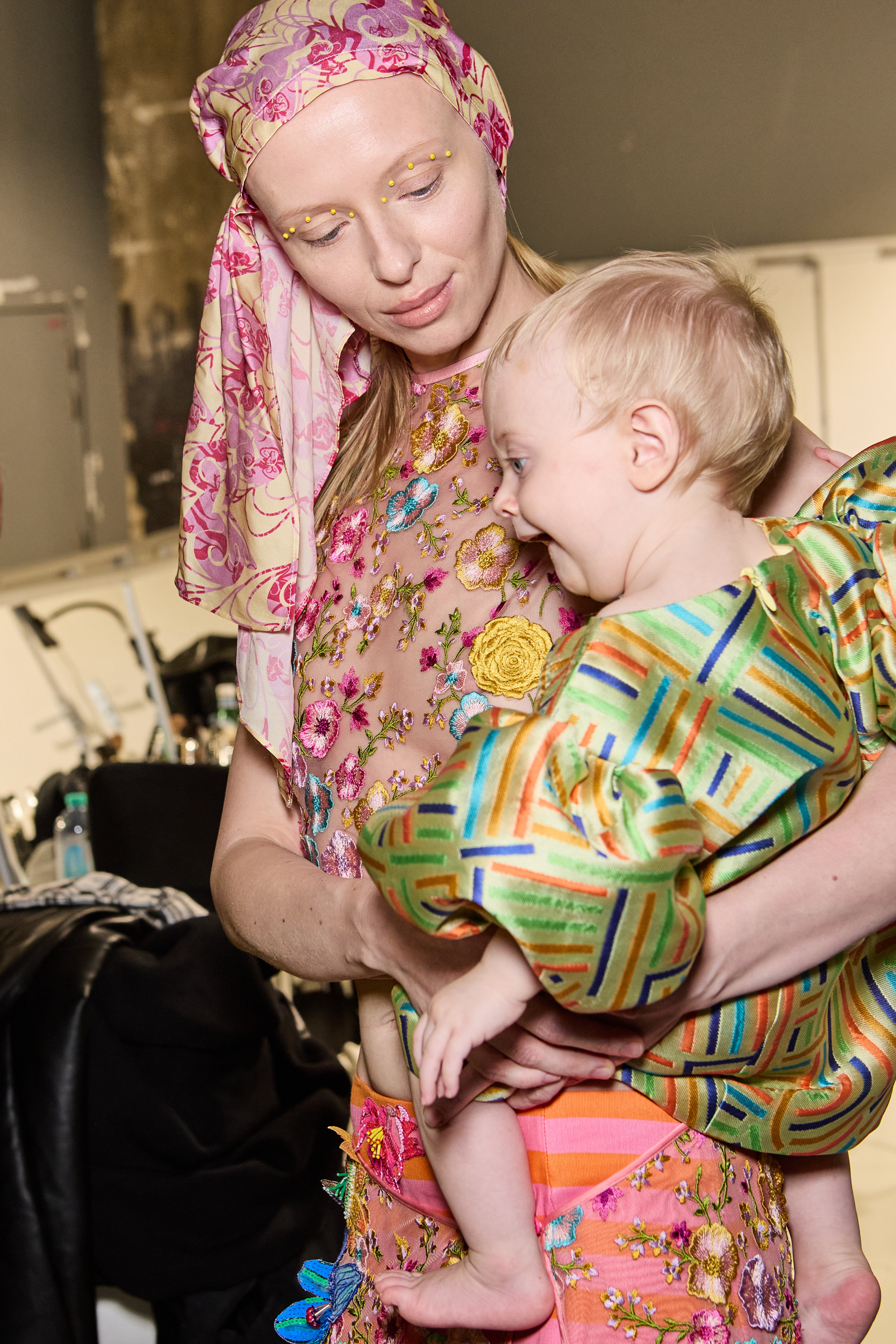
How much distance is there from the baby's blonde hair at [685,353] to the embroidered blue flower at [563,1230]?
0.59m

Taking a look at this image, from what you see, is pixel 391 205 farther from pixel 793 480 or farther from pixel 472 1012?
pixel 472 1012

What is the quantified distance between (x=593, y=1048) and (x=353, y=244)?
0.73 m

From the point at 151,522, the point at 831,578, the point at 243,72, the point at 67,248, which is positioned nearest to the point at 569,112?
the point at 67,248

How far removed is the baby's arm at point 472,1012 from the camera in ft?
2.70

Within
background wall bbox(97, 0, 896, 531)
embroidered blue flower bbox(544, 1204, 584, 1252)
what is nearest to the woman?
embroidered blue flower bbox(544, 1204, 584, 1252)

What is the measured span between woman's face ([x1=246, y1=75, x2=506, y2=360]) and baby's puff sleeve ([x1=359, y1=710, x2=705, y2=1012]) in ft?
1.64

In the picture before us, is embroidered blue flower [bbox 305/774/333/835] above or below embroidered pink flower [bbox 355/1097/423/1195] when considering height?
above

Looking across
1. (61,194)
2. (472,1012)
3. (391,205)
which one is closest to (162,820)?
(391,205)

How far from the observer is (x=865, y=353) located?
4.82 m

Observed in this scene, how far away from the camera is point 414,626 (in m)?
1.16

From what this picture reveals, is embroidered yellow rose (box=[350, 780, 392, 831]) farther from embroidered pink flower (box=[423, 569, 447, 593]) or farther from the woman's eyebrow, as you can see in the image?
the woman's eyebrow

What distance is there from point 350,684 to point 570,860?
48 cm

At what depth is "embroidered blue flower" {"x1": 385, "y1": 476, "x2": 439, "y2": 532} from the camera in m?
1.24

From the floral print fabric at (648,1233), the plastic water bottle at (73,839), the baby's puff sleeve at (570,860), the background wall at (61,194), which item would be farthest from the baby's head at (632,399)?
the background wall at (61,194)
